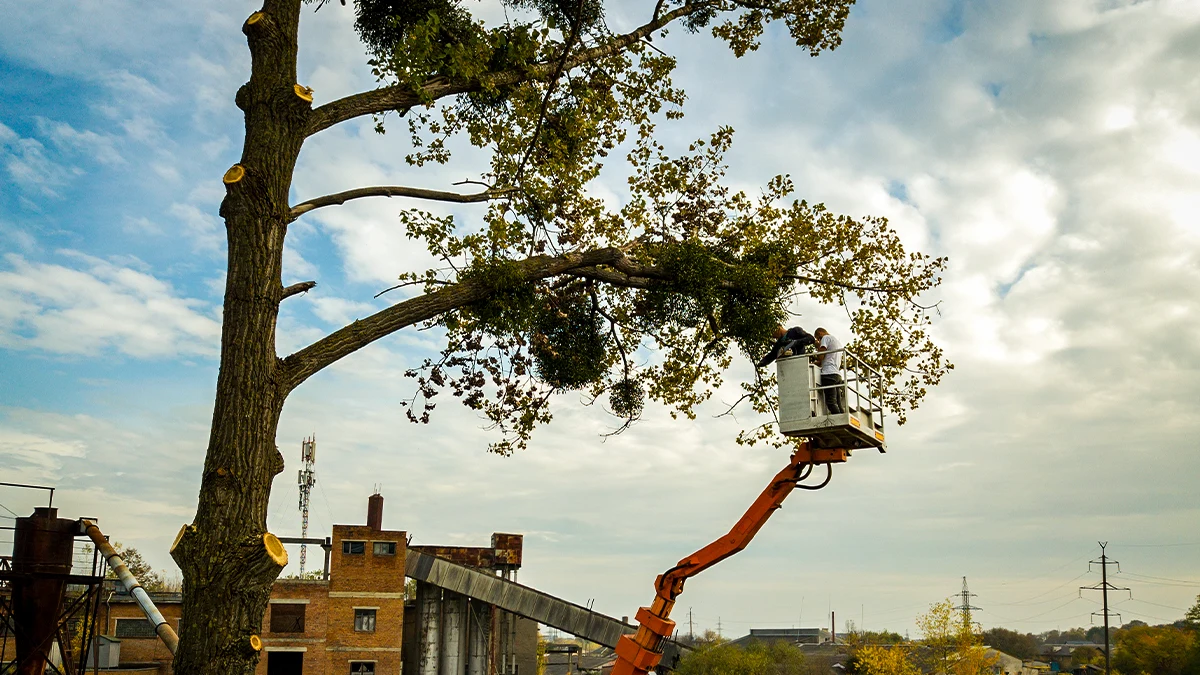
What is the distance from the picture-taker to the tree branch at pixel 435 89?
1024 cm

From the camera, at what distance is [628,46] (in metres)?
13.1

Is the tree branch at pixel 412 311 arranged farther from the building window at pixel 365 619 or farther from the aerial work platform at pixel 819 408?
the building window at pixel 365 619

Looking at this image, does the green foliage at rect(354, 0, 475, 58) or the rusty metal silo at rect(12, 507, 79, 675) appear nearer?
the green foliage at rect(354, 0, 475, 58)

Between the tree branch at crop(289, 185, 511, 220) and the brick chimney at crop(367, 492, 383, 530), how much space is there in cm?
3460

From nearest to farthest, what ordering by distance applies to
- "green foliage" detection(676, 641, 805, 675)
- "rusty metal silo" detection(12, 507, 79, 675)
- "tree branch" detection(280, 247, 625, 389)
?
1. "tree branch" detection(280, 247, 625, 389)
2. "rusty metal silo" detection(12, 507, 79, 675)
3. "green foliage" detection(676, 641, 805, 675)

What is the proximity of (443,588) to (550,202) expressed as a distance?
29.8 m

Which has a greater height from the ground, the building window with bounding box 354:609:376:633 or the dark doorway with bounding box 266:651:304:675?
the building window with bounding box 354:609:376:633

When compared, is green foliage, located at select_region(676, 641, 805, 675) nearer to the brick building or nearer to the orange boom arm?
the brick building

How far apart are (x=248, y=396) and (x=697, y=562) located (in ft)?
22.2

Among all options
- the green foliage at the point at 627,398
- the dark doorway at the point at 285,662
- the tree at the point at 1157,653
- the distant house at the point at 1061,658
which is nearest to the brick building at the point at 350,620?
the dark doorway at the point at 285,662

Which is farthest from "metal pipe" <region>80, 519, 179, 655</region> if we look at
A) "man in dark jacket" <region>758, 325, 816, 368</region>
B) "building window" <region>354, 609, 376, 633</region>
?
"building window" <region>354, 609, 376, 633</region>

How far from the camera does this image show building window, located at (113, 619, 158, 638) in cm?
3938

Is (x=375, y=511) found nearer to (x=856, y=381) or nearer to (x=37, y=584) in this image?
(x=37, y=584)

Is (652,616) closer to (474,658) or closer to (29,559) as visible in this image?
(29,559)
